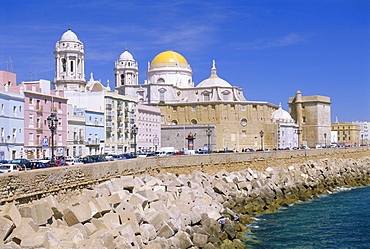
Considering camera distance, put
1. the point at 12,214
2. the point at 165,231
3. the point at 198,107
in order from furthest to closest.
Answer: the point at 198,107, the point at 165,231, the point at 12,214

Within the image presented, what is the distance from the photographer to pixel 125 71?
82625mm

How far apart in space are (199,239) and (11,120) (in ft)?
80.9

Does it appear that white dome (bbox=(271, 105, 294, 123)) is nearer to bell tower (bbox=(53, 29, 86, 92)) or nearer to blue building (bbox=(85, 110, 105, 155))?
bell tower (bbox=(53, 29, 86, 92))

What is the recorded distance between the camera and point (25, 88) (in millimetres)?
38188

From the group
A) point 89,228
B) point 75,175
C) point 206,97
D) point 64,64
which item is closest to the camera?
point 89,228

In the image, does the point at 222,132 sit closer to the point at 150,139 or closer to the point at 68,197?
the point at 150,139

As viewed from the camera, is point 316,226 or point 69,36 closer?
point 316,226

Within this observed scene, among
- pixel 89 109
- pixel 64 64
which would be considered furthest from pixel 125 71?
pixel 89 109

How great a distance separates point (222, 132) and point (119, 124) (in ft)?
77.4

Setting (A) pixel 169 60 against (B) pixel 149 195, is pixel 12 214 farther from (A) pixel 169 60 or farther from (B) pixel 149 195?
(A) pixel 169 60

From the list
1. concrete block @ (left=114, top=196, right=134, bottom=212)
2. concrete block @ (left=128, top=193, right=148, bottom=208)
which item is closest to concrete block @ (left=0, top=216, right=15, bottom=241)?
concrete block @ (left=114, top=196, right=134, bottom=212)

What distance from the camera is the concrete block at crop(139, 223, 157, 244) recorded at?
13.9 meters

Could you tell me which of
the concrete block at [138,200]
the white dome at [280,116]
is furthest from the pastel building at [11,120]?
the white dome at [280,116]

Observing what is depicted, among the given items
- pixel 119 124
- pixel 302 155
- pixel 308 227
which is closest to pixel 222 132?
pixel 119 124
